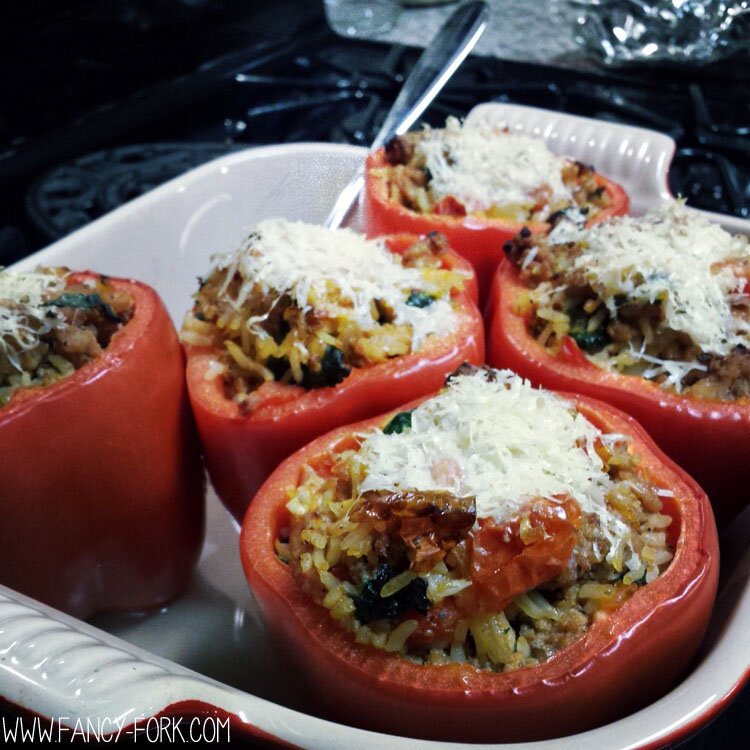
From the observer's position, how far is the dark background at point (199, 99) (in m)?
3.00

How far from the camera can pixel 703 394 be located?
1.44m

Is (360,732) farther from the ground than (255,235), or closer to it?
closer to it

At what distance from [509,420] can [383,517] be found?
25cm

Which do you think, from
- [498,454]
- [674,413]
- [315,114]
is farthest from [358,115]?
[498,454]

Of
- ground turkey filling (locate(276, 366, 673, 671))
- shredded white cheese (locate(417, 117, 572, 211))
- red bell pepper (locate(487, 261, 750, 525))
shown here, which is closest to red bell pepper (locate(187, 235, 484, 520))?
red bell pepper (locate(487, 261, 750, 525))

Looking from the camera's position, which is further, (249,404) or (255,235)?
(255,235)

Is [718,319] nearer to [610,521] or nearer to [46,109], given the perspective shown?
[610,521]

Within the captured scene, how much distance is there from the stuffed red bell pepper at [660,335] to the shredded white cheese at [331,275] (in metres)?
0.19

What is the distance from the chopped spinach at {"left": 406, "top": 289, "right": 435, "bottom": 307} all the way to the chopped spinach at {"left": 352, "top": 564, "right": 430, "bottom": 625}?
668 mm

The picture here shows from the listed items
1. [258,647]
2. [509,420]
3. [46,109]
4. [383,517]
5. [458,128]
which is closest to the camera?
[383,517]

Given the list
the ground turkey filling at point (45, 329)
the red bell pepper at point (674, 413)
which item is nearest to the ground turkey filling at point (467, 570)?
the red bell pepper at point (674, 413)

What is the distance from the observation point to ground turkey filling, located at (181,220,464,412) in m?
1.50

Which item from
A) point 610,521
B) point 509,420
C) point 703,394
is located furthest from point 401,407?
point 703,394

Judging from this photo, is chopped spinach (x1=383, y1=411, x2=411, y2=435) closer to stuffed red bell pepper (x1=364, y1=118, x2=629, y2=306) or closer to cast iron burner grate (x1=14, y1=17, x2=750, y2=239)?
stuffed red bell pepper (x1=364, y1=118, x2=629, y2=306)
